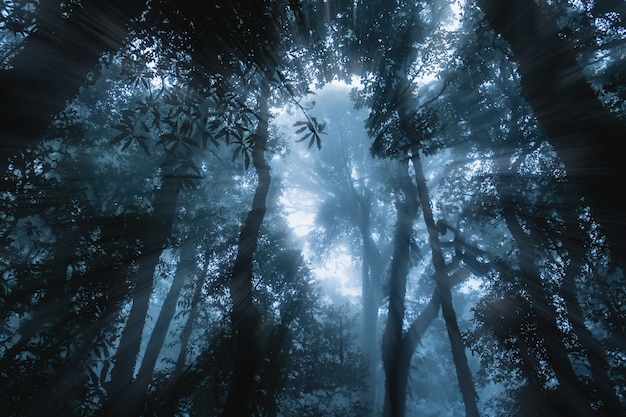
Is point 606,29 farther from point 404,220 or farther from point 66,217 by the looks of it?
point 66,217

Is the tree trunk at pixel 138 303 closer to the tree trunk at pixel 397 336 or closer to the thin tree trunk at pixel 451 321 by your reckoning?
the tree trunk at pixel 397 336

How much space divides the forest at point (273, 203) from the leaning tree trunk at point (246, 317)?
0.04 meters

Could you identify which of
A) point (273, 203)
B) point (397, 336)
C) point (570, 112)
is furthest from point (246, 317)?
point (273, 203)

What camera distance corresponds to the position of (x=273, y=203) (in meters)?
22.9

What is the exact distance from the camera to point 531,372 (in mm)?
9969

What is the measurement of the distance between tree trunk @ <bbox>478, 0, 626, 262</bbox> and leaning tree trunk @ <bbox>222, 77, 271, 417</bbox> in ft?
12.0

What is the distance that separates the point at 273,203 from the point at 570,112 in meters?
20.5

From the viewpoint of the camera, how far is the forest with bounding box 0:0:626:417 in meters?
3.53

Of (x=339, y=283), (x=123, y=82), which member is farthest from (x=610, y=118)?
(x=339, y=283)

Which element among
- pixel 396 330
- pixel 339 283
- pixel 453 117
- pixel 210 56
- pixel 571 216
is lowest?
pixel 396 330

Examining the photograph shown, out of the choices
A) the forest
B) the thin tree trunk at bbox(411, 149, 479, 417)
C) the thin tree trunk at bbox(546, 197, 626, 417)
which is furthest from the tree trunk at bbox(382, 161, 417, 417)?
the thin tree trunk at bbox(546, 197, 626, 417)

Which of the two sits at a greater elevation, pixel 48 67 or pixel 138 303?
pixel 138 303

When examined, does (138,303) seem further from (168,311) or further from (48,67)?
(48,67)

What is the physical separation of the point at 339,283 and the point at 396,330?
136ft
